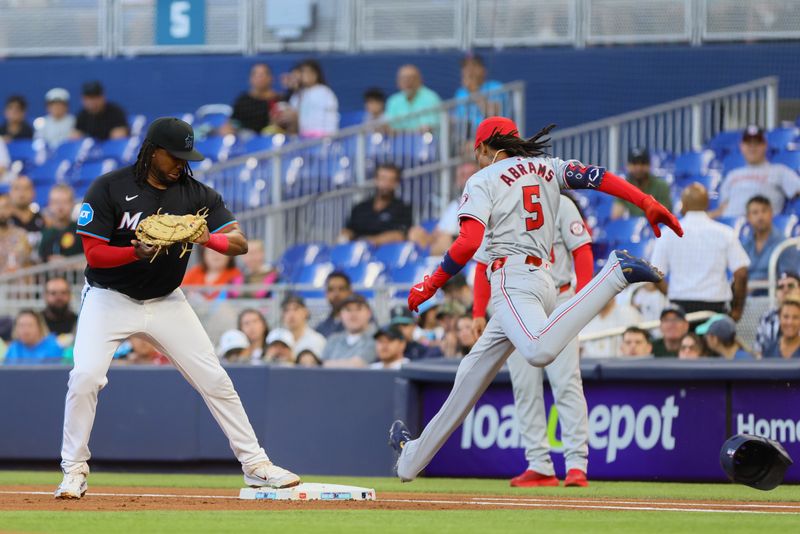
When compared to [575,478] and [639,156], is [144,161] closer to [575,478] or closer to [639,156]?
[575,478]

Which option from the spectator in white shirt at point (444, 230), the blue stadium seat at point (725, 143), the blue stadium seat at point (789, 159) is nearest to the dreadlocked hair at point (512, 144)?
the spectator in white shirt at point (444, 230)

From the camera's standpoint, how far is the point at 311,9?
19.2m

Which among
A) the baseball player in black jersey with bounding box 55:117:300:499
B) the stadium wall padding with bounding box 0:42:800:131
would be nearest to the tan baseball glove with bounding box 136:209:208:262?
the baseball player in black jersey with bounding box 55:117:300:499

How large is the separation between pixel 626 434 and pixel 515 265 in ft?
9.18

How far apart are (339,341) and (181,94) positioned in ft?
30.2

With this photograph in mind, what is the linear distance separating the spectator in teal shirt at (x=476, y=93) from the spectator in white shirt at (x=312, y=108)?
1628 mm

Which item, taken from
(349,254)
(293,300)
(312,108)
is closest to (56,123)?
(312,108)

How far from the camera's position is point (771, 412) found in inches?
407

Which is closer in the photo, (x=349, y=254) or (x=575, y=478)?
(x=575, y=478)

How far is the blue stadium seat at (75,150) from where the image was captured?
19.6 m

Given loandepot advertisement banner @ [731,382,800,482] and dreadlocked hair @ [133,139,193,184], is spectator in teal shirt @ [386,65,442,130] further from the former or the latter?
dreadlocked hair @ [133,139,193,184]

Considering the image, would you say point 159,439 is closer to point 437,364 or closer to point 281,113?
point 437,364

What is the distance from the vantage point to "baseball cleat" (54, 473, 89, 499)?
792 cm

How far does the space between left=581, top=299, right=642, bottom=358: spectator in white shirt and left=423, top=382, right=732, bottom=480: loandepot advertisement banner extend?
1.80 meters
